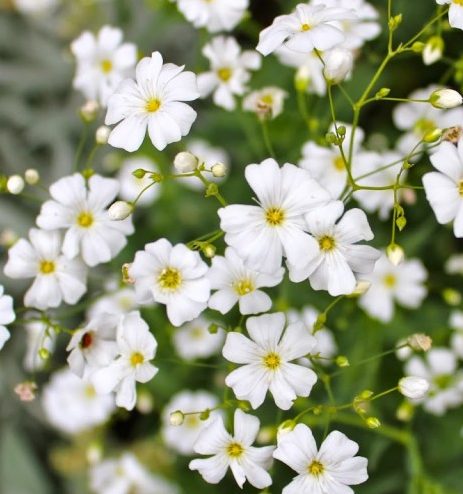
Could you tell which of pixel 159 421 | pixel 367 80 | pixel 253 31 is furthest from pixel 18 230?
pixel 367 80

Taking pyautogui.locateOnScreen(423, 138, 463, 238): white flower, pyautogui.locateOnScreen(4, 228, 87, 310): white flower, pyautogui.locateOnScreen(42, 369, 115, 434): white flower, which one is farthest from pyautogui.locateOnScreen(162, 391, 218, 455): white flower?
pyautogui.locateOnScreen(423, 138, 463, 238): white flower

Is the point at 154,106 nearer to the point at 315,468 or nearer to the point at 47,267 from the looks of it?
the point at 47,267

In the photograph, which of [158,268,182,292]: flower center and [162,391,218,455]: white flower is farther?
[162,391,218,455]: white flower

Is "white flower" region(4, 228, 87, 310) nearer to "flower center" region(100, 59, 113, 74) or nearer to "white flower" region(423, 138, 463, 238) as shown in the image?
"flower center" region(100, 59, 113, 74)

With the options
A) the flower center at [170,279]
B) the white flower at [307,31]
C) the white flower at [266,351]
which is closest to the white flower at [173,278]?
the flower center at [170,279]

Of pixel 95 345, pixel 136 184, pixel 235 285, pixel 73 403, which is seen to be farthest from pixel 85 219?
pixel 73 403
